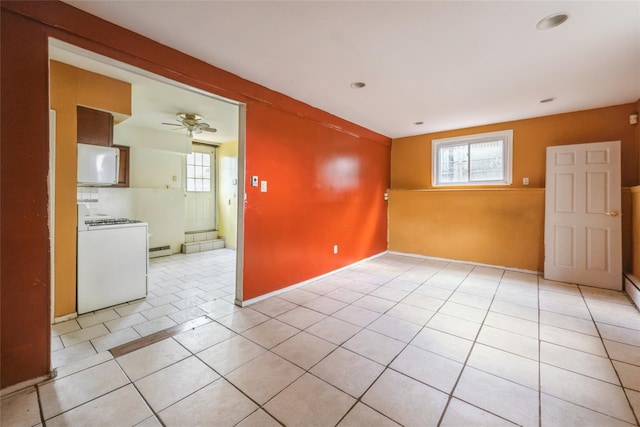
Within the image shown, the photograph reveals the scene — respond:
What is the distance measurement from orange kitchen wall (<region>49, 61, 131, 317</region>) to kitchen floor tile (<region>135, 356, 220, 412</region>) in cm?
162

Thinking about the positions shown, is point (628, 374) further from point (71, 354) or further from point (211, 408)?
point (71, 354)

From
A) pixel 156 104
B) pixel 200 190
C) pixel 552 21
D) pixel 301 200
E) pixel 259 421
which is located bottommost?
pixel 259 421

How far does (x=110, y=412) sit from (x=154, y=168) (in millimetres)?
5000

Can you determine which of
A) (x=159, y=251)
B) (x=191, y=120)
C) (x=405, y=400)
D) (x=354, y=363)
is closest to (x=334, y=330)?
A: (x=354, y=363)

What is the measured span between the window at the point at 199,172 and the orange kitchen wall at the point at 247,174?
149 inches

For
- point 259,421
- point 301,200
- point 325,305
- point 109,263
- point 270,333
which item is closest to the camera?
point 259,421

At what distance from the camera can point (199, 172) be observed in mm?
6504

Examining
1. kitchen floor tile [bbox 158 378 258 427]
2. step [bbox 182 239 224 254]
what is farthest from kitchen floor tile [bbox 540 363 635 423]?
step [bbox 182 239 224 254]

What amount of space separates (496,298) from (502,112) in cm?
273

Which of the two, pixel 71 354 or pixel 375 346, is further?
pixel 375 346

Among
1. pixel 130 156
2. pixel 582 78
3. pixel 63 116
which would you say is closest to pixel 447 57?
pixel 582 78

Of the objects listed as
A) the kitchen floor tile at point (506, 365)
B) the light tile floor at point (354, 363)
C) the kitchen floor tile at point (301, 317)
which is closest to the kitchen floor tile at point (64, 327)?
the light tile floor at point (354, 363)

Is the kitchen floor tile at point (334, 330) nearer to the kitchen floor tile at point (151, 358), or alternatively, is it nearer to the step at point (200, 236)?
the kitchen floor tile at point (151, 358)

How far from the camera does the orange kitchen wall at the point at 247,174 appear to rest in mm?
1619
